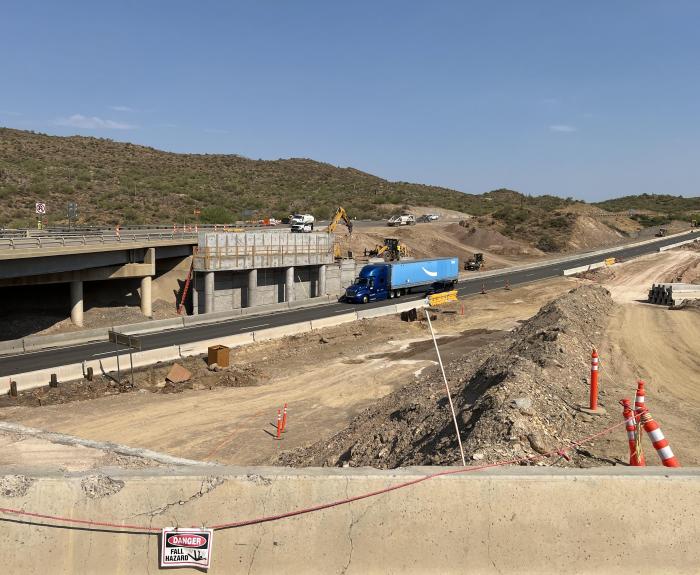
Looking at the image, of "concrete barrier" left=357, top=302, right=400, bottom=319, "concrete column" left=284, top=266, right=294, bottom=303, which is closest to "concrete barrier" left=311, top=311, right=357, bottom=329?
"concrete barrier" left=357, top=302, right=400, bottom=319

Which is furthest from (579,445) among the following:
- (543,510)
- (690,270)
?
(690,270)

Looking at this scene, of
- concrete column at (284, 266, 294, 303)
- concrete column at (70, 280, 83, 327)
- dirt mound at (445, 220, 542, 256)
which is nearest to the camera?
concrete column at (70, 280, 83, 327)

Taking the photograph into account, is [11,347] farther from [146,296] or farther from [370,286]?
[370,286]

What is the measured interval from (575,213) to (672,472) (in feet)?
352

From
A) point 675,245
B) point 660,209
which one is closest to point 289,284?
point 675,245

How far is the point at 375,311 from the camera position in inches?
1663

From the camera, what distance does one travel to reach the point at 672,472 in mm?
6219

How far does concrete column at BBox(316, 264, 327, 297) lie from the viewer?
172ft

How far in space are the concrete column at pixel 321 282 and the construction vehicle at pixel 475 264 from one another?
2579 cm

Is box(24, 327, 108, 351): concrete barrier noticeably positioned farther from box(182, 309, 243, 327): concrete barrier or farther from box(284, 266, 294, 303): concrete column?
box(284, 266, 294, 303): concrete column

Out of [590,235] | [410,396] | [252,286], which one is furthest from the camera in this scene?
[590,235]

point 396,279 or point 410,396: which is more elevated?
point 396,279

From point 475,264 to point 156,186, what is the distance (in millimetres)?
56248

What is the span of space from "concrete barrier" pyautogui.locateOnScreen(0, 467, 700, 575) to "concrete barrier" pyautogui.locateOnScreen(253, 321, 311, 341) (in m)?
27.8
